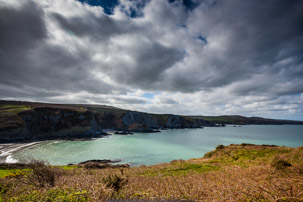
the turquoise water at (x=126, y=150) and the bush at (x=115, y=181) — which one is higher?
the bush at (x=115, y=181)

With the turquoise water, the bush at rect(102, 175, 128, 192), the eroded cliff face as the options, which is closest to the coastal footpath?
the eroded cliff face

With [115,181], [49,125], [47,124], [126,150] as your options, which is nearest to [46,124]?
[47,124]

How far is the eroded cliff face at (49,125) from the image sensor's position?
7548cm

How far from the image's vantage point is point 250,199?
10.2ft

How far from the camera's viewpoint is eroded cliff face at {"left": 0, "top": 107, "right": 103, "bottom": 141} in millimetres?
75481

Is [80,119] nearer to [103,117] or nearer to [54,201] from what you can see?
[103,117]

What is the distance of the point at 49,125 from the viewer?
9525 cm

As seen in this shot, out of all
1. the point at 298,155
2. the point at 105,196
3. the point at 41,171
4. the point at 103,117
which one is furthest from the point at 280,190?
the point at 103,117

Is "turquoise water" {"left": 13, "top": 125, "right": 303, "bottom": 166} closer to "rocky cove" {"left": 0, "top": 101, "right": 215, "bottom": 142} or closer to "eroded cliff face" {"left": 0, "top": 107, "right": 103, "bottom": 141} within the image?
"eroded cliff face" {"left": 0, "top": 107, "right": 103, "bottom": 141}

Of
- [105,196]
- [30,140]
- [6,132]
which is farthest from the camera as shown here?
[30,140]

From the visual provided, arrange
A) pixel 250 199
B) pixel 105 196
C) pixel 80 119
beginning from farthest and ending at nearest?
pixel 80 119
pixel 105 196
pixel 250 199

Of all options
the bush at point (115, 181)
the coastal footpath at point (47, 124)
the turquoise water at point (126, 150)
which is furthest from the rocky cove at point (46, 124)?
the bush at point (115, 181)

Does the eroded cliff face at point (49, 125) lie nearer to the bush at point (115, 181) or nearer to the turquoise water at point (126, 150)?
the turquoise water at point (126, 150)

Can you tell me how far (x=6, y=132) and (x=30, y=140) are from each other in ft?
36.1
